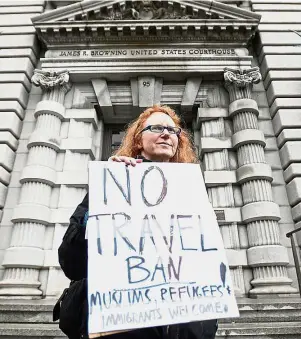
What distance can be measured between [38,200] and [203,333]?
6.29 m

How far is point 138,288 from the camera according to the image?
5.49ft

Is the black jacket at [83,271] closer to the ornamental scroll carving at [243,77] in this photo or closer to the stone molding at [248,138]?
the stone molding at [248,138]

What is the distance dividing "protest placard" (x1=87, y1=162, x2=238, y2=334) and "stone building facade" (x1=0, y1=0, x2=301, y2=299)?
5285 mm

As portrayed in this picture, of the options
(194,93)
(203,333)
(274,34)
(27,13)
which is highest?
(27,13)

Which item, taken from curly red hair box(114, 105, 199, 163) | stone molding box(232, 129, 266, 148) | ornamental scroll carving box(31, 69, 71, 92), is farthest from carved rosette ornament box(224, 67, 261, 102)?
curly red hair box(114, 105, 199, 163)

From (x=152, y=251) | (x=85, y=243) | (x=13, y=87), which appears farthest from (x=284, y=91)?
(x=85, y=243)

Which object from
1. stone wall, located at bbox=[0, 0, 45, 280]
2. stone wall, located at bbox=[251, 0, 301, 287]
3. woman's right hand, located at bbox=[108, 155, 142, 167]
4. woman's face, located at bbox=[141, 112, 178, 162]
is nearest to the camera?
woman's right hand, located at bbox=[108, 155, 142, 167]

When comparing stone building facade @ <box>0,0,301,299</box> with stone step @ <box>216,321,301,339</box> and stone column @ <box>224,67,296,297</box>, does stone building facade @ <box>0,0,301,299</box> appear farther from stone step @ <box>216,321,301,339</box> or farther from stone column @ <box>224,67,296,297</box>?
stone step @ <box>216,321,301,339</box>

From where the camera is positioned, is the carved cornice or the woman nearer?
the woman

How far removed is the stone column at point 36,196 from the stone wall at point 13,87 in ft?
1.95

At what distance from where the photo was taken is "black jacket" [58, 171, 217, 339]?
64.3 inches

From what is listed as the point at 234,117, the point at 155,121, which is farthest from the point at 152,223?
the point at 234,117

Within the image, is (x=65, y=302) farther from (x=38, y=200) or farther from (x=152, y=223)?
(x=38, y=200)

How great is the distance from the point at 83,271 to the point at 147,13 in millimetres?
10060
